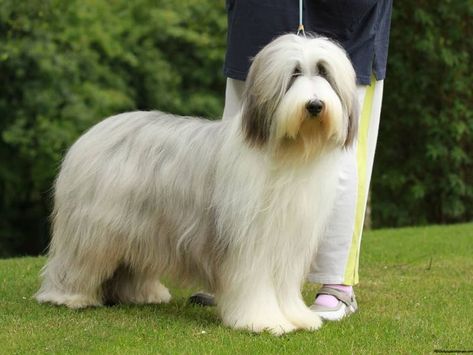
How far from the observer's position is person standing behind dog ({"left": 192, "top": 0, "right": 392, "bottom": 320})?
15.5ft

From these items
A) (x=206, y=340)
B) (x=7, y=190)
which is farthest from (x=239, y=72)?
(x=7, y=190)

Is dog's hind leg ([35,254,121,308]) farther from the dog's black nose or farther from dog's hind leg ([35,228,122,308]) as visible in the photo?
the dog's black nose

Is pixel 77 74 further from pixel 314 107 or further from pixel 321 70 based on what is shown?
pixel 314 107

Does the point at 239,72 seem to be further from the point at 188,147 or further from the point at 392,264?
the point at 392,264

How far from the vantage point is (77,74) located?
524 inches

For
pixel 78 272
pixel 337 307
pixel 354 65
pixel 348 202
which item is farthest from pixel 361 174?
pixel 78 272

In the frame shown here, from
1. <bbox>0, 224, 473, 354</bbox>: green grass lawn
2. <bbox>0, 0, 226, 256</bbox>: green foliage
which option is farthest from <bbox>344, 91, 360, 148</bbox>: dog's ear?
<bbox>0, 0, 226, 256</bbox>: green foliage

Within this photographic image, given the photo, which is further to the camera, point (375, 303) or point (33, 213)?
point (33, 213)

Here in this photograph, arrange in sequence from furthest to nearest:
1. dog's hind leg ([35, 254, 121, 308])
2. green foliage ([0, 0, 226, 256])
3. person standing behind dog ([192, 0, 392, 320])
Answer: green foliage ([0, 0, 226, 256])
dog's hind leg ([35, 254, 121, 308])
person standing behind dog ([192, 0, 392, 320])

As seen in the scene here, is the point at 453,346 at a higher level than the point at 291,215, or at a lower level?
lower

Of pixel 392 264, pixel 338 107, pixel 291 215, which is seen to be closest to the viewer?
pixel 338 107

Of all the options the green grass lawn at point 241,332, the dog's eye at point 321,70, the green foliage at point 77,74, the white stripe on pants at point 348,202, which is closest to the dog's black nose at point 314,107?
the dog's eye at point 321,70

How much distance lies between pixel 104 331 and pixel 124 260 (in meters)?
0.54

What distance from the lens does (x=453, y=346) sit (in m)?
4.19
